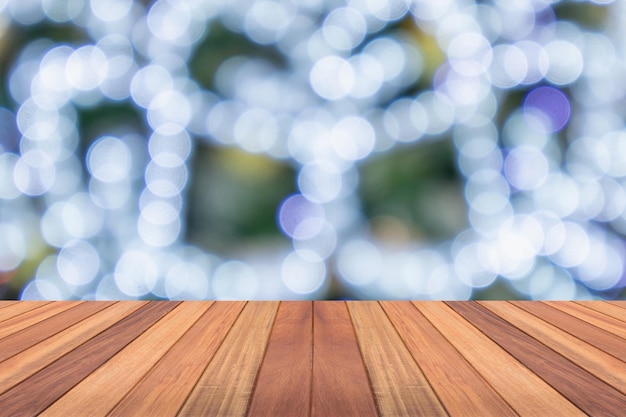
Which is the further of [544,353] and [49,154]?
[49,154]

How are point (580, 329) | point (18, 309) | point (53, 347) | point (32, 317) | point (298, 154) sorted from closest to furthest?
point (53, 347), point (580, 329), point (32, 317), point (18, 309), point (298, 154)

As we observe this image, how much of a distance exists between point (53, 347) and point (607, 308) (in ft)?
4.75

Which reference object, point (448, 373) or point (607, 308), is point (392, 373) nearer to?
point (448, 373)

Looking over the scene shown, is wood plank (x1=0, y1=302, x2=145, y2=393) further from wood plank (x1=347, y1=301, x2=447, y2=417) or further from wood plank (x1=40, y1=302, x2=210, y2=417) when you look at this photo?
wood plank (x1=347, y1=301, x2=447, y2=417)

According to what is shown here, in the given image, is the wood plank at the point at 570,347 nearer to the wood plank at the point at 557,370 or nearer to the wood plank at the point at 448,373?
the wood plank at the point at 557,370

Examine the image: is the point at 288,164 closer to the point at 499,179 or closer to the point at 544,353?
the point at 499,179

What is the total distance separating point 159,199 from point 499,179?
1.03m

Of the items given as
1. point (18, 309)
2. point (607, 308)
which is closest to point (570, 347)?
point (607, 308)

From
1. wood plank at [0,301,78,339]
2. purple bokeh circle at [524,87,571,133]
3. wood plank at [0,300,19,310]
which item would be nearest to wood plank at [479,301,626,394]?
purple bokeh circle at [524,87,571,133]

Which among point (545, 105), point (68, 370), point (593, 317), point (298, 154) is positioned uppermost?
point (545, 105)

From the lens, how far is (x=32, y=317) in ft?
5.11

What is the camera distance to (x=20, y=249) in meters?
1.80

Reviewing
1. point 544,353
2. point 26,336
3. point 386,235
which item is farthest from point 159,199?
point 544,353

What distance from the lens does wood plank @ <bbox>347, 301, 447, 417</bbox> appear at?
2.93 ft
